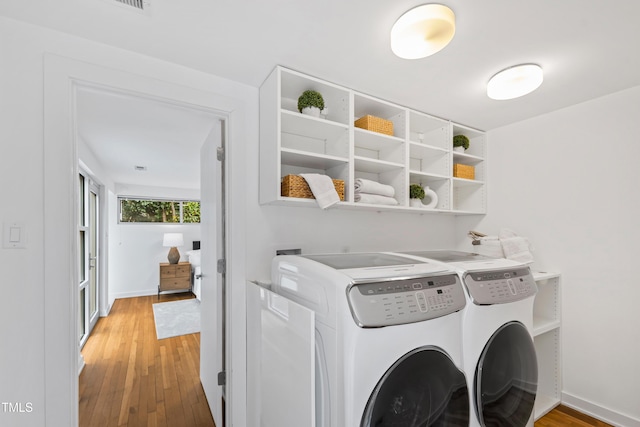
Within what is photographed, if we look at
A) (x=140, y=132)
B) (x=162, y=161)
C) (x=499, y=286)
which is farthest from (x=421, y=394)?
(x=162, y=161)

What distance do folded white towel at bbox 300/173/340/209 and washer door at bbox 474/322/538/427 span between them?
104 cm

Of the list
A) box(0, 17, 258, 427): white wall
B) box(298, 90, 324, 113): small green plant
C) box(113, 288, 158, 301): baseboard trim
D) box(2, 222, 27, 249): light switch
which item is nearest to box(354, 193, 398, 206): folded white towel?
box(298, 90, 324, 113): small green plant

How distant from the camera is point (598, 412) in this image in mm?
1984

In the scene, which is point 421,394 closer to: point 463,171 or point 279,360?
point 279,360

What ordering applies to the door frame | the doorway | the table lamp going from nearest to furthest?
the door frame → the doorway → the table lamp

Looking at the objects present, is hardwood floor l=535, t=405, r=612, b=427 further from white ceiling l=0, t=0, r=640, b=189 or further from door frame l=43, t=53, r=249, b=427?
door frame l=43, t=53, r=249, b=427

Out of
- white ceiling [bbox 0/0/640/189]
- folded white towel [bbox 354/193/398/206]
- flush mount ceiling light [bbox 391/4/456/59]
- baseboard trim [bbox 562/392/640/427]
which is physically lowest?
baseboard trim [bbox 562/392/640/427]

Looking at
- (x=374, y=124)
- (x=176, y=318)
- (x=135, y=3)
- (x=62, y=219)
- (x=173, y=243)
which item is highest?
(x=135, y=3)

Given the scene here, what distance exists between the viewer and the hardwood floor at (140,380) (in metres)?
2.05

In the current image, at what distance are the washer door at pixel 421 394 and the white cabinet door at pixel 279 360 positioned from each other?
0.81ft

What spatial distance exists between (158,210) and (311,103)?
5443 mm

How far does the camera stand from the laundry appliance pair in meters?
1.03

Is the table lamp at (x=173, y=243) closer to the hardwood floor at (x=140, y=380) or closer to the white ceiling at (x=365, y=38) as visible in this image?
the hardwood floor at (x=140, y=380)

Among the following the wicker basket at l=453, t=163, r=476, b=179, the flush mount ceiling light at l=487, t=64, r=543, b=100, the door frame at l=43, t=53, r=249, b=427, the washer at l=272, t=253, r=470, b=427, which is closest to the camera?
the washer at l=272, t=253, r=470, b=427
